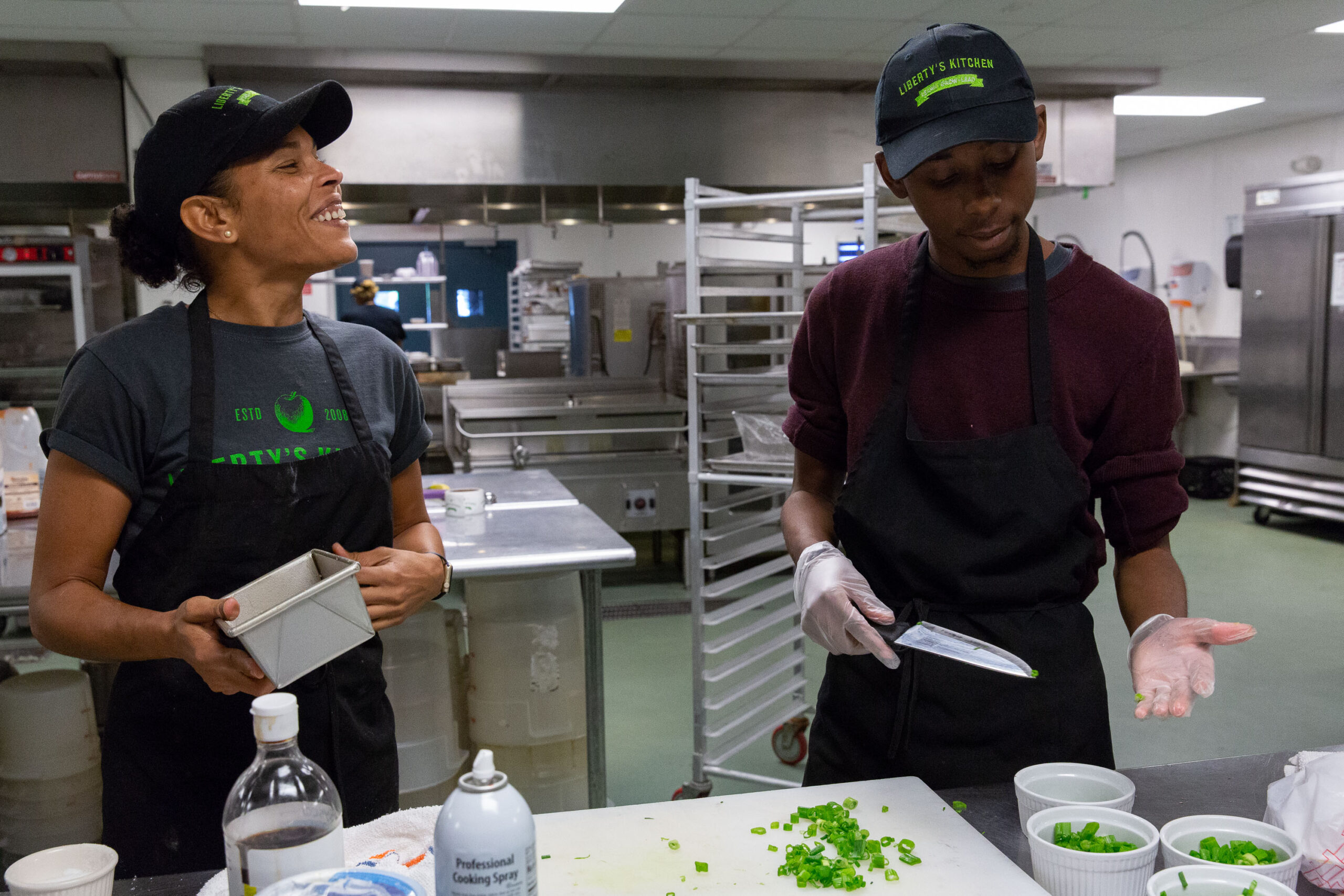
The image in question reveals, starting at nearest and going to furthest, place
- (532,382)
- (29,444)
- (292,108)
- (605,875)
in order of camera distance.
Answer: (605,875), (292,108), (29,444), (532,382)

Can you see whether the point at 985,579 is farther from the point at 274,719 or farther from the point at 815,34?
the point at 815,34

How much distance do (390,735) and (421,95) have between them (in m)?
4.71

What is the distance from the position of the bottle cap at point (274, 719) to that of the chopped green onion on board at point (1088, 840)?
773 mm

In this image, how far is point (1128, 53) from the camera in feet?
18.9

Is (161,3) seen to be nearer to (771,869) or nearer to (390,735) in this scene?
(390,735)

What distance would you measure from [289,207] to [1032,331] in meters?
1.06

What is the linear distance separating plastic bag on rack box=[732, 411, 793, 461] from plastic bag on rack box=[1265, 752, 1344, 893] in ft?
7.03

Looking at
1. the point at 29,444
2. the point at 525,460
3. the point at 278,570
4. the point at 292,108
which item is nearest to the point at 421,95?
the point at 525,460

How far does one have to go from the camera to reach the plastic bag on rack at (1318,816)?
43.9 inches

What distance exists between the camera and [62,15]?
4.61m

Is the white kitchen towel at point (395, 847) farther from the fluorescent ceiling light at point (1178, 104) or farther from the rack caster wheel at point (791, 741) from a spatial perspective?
the fluorescent ceiling light at point (1178, 104)

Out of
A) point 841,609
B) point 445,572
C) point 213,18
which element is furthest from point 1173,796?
point 213,18

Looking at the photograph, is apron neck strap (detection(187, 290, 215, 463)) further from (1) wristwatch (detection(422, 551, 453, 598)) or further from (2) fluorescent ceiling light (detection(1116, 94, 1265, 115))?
(2) fluorescent ceiling light (detection(1116, 94, 1265, 115))

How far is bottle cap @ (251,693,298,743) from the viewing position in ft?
2.79
